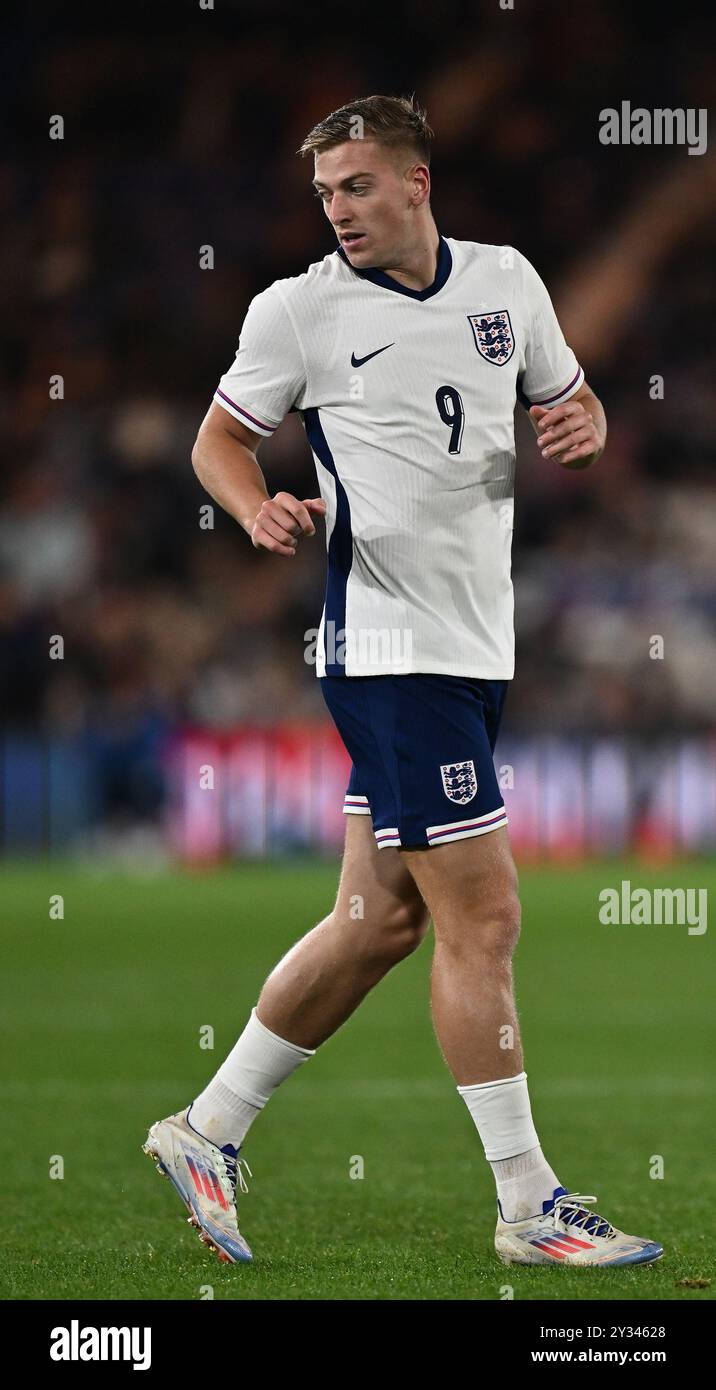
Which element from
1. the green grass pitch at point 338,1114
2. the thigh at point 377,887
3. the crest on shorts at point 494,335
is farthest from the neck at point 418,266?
the green grass pitch at point 338,1114

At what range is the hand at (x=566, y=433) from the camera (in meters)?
3.81

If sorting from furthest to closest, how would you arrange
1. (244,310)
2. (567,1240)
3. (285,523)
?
(244,310) < (567,1240) < (285,523)

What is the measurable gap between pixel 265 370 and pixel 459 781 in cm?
91

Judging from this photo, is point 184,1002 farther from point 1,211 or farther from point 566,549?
point 1,211

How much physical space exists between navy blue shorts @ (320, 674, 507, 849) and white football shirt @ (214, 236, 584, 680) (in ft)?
0.15

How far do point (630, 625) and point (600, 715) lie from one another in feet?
3.74

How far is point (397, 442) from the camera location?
3.77 m

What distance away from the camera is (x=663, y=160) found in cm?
2284

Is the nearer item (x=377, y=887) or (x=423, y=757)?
(x=423, y=757)

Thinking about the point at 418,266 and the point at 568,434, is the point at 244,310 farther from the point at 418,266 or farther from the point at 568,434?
the point at 568,434

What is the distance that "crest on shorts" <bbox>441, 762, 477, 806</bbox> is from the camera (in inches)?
143

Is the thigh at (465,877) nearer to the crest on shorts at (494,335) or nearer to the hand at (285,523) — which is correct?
the hand at (285,523)

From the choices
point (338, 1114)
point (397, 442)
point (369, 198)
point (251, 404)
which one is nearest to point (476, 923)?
point (397, 442)

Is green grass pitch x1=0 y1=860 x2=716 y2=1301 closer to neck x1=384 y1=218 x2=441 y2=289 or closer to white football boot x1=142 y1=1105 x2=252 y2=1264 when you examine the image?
white football boot x1=142 y1=1105 x2=252 y2=1264
